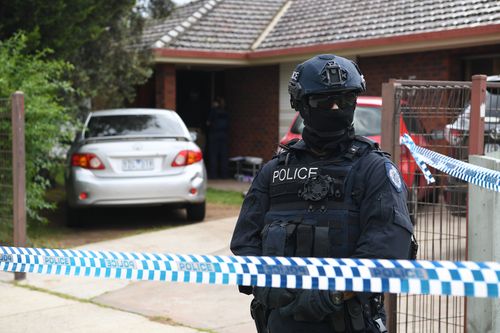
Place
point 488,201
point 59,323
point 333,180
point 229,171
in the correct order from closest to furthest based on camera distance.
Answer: point 333,180
point 488,201
point 59,323
point 229,171

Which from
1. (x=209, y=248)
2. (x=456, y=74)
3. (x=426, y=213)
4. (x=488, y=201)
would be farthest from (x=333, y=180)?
(x=456, y=74)

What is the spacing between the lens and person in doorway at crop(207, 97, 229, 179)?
1591cm

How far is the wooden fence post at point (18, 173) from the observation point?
256 inches

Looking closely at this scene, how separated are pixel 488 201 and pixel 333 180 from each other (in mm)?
1673

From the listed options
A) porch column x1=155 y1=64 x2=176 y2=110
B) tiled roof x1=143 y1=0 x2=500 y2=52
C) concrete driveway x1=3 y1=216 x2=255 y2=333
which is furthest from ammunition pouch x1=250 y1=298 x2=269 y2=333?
porch column x1=155 y1=64 x2=176 y2=110

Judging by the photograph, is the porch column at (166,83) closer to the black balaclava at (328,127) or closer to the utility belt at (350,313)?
the black balaclava at (328,127)

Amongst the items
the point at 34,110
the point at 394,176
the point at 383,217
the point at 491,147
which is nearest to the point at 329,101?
the point at 394,176

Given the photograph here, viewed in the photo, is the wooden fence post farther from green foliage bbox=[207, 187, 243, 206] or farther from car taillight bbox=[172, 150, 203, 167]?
green foliage bbox=[207, 187, 243, 206]

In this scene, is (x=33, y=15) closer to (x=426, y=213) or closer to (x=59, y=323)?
(x=59, y=323)

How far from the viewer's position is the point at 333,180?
2.56 m

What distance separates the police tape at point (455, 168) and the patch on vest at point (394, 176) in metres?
0.91

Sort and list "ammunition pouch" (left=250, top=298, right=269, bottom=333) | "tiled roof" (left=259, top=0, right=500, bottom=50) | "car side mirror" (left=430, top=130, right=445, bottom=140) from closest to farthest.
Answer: "ammunition pouch" (left=250, top=298, right=269, bottom=333) < "car side mirror" (left=430, top=130, right=445, bottom=140) < "tiled roof" (left=259, top=0, right=500, bottom=50)

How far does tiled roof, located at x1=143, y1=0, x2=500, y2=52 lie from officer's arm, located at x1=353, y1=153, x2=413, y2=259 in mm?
8809

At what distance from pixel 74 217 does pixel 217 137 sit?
7.12 meters
